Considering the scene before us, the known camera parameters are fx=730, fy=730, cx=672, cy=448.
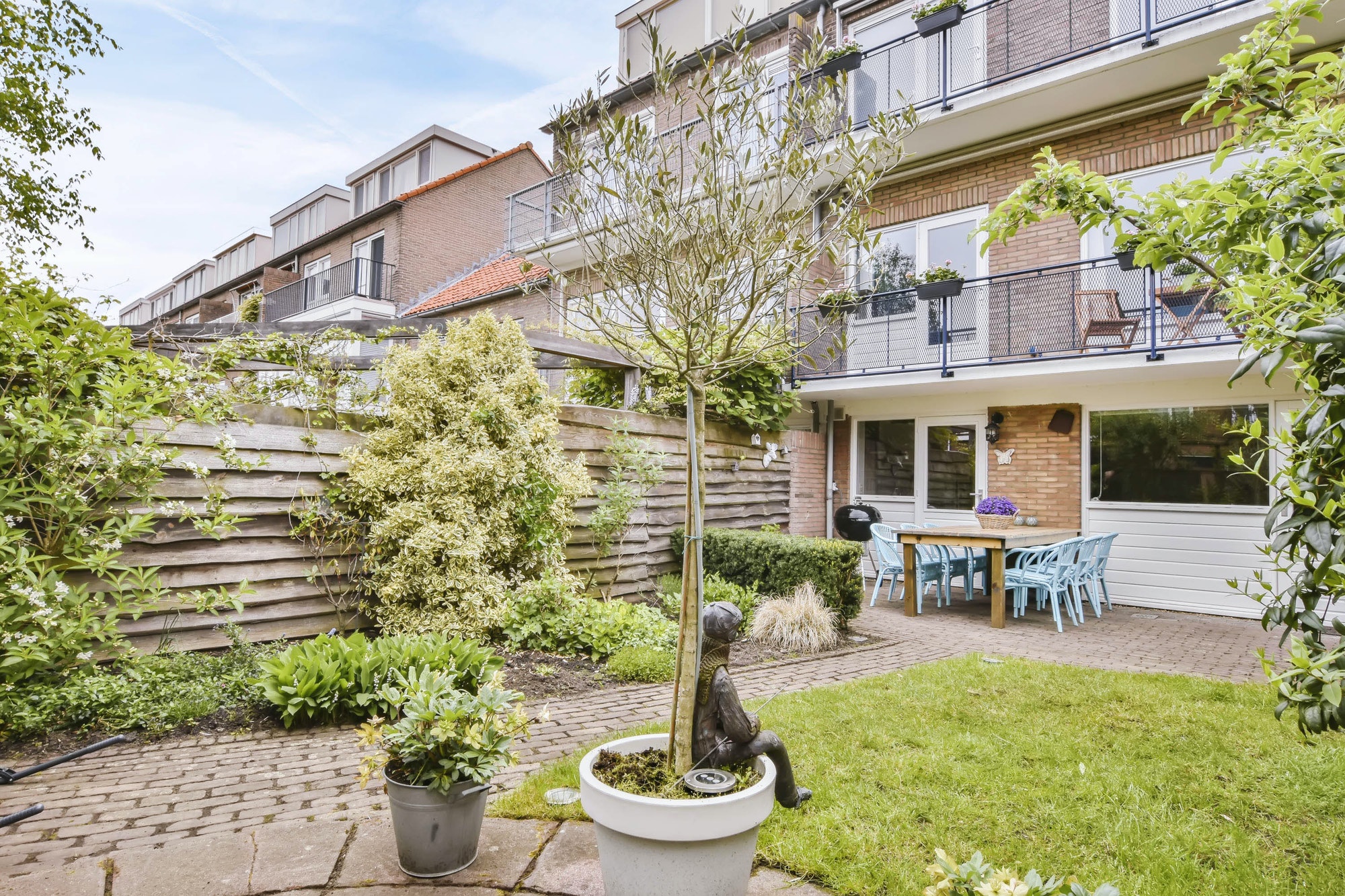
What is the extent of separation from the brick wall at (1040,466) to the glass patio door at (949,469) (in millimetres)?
307

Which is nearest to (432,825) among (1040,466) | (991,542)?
(991,542)

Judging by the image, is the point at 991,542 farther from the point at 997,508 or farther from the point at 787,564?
the point at 787,564

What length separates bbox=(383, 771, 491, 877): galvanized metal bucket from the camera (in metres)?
2.56

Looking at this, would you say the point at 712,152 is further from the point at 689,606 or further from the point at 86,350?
the point at 86,350

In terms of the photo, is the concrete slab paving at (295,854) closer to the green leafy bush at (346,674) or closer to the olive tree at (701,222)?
the green leafy bush at (346,674)

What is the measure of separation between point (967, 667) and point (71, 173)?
13.2 meters

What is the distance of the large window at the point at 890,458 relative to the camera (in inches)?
455

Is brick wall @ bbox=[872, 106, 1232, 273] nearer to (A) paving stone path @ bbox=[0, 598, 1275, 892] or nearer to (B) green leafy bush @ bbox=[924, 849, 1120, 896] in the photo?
(A) paving stone path @ bbox=[0, 598, 1275, 892]

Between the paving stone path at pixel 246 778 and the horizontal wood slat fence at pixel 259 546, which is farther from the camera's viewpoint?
the horizontal wood slat fence at pixel 259 546

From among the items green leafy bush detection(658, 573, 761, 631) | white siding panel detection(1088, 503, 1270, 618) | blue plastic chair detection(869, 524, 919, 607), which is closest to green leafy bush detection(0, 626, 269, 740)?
green leafy bush detection(658, 573, 761, 631)

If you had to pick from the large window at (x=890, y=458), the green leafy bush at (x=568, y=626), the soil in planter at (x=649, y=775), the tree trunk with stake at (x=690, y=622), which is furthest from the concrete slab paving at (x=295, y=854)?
the large window at (x=890, y=458)

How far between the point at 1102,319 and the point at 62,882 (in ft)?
33.4

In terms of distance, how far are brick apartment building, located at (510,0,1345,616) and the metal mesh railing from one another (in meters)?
0.03

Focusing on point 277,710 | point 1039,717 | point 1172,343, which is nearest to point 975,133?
point 1172,343
